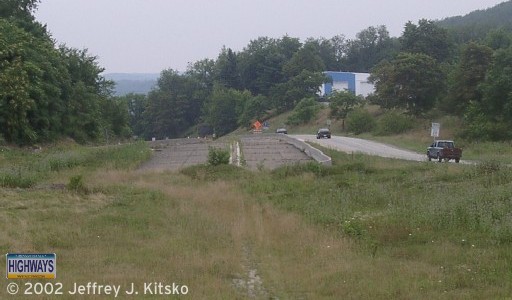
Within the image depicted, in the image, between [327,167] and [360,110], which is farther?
[360,110]

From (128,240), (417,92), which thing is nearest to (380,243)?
(128,240)

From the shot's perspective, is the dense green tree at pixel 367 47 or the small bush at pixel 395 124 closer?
the small bush at pixel 395 124

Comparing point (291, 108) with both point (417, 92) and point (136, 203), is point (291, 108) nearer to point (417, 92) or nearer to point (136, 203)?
point (417, 92)

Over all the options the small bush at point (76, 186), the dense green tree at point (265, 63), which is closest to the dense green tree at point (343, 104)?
the dense green tree at point (265, 63)

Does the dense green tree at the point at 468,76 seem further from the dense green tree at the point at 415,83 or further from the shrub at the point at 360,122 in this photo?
the shrub at the point at 360,122

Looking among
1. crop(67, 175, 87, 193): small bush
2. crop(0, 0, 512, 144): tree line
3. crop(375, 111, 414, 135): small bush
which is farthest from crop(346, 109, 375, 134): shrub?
crop(67, 175, 87, 193): small bush

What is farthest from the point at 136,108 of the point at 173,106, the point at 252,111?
the point at 252,111

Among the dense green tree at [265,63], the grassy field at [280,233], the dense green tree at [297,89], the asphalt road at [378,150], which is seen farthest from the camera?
the dense green tree at [265,63]

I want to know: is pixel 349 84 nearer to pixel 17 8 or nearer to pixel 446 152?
pixel 17 8

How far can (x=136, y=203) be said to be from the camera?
923 inches

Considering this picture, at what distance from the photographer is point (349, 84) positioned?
5807 inches

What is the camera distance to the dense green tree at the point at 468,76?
6675 cm

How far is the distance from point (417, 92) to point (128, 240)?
69.5 meters

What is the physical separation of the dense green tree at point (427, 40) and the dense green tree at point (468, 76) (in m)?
36.6
